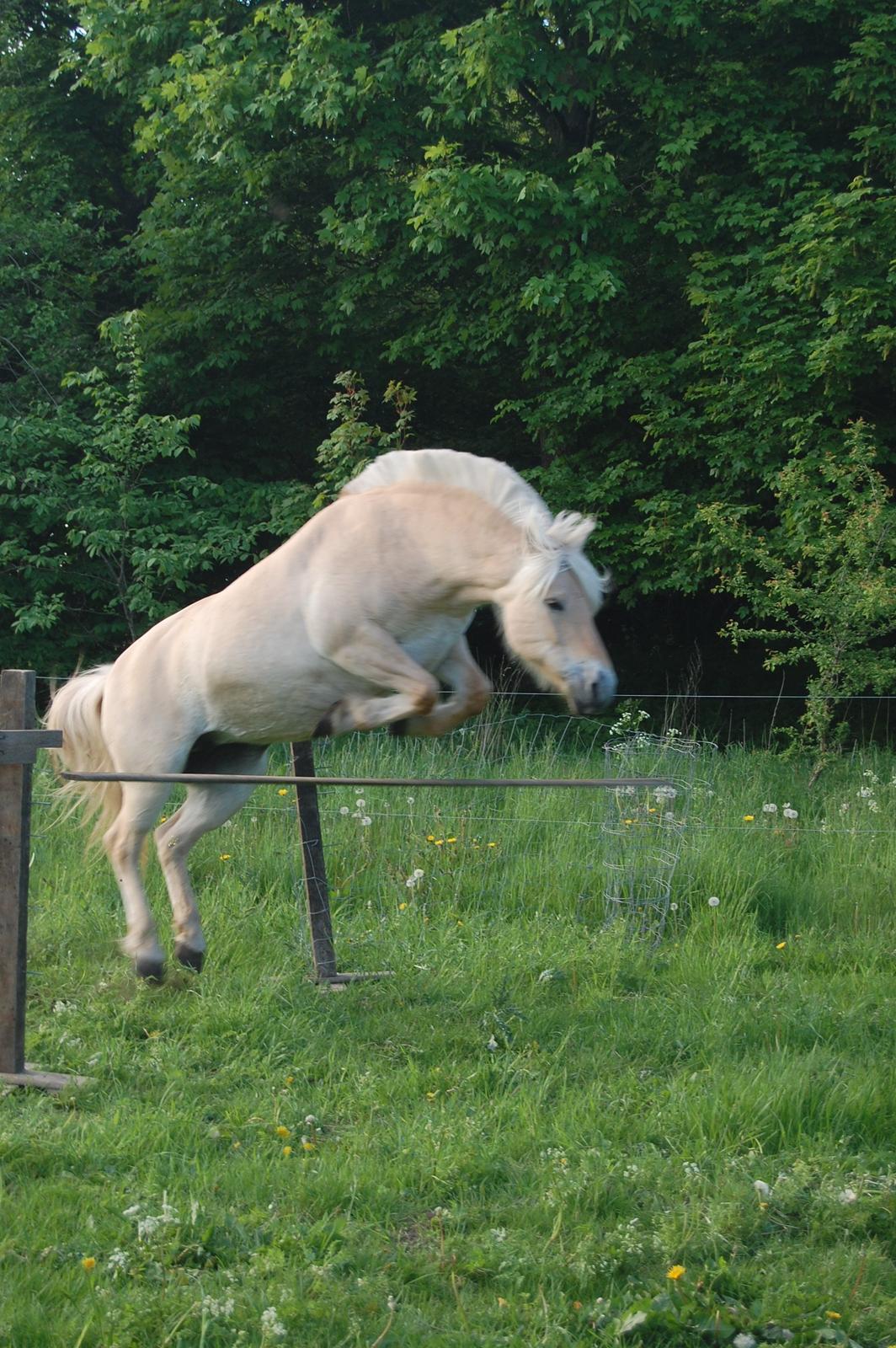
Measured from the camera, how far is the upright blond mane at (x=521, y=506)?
342cm

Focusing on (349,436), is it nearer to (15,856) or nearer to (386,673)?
(15,856)

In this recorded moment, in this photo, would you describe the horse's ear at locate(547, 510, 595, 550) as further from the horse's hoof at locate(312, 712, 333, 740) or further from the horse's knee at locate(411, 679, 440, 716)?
the horse's hoof at locate(312, 712, 333, 740)

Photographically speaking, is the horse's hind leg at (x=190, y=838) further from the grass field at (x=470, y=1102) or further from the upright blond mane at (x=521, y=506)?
the upright blond mane at (x=521, y=506)

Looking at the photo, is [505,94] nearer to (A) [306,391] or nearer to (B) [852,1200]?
(A) [306,391]

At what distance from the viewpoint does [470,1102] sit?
4.19 metres

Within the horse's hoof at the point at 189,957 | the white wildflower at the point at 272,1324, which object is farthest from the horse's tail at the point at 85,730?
the white wildflower at the point at 272,1324

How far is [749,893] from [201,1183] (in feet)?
10.9

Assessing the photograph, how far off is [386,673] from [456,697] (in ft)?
1.03

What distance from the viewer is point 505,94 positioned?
10.8 m

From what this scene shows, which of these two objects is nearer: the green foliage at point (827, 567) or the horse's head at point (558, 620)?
the horse's head at point (558, 620)

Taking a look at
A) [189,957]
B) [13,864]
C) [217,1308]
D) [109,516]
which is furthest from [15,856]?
[109,516]

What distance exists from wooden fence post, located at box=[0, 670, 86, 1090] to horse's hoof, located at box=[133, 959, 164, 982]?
635mm

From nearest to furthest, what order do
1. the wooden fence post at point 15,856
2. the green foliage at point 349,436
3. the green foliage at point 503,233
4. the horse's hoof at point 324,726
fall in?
the horse's hoof at point 324,726
the wooden fence post at point 15,856
the green foliage at point 349,436
the green foliage at point 503,233

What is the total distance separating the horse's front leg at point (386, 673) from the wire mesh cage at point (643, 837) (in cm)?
225
